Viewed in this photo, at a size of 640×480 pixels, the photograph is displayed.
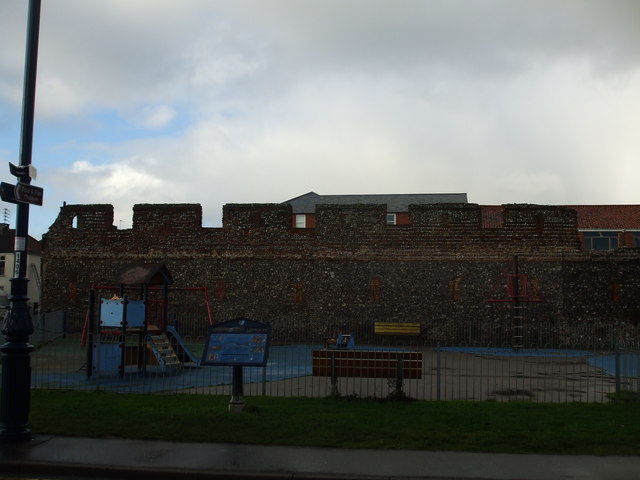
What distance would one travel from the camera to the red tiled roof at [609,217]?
189 ft

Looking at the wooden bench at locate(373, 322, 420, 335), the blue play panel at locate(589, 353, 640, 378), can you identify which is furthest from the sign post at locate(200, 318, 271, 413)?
the wooden bench at locate(373, 322, 420, 335)

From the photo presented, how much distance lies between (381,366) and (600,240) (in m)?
50.4

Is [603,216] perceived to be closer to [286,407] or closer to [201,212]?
[201,212]

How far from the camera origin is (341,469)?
7508mm

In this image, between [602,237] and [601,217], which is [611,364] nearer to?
[602,237]

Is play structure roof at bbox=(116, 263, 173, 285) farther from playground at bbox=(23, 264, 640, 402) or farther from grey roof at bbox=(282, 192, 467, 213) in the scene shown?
grey roof at bbox=(282, 192, 467, 213)

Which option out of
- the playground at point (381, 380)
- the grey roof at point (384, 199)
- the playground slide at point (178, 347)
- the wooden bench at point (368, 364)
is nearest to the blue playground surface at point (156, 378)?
the playground at point (381, 380)

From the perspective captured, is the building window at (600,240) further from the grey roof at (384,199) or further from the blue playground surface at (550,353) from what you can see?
the blue playground surface at (550,353)

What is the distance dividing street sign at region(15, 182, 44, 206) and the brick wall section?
19.3 m

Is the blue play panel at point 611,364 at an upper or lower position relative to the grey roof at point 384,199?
lower

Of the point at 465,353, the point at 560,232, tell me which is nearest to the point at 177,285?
the point at 465,353

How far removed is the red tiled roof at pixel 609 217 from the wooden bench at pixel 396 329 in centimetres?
3505

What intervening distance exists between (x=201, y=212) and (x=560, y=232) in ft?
49.1

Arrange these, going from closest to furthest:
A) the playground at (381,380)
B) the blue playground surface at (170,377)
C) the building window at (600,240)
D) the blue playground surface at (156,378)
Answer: the playground at (381,380)
the blue playground surface at (170,377)
the blue playground surface at (156,378)
the building window at (600,240)
